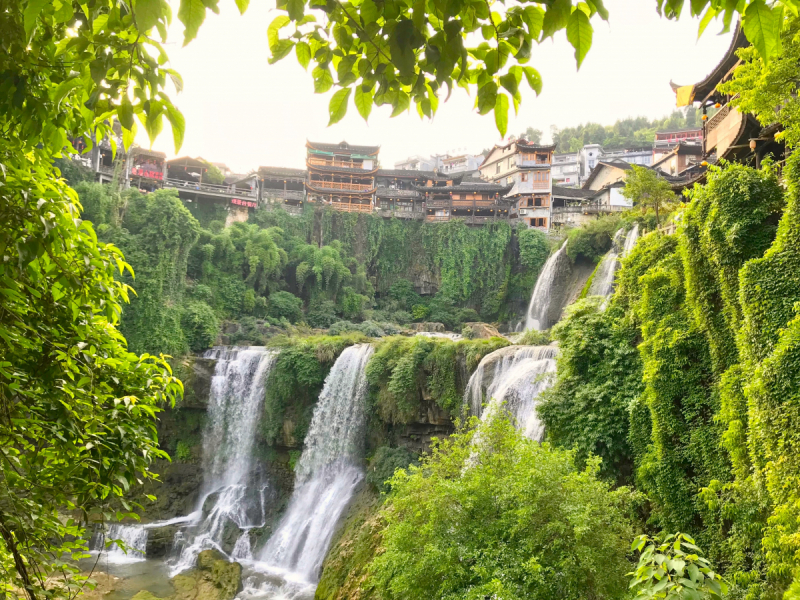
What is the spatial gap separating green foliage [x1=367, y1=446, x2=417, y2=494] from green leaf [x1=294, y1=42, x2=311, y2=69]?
15.0m

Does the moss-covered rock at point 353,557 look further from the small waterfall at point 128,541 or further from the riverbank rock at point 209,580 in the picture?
the small waterfall at point 128,541

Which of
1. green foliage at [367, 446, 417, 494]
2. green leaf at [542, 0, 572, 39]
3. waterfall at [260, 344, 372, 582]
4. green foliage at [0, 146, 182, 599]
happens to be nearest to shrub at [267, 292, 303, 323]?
waterfall at [260, 344, 372, 582]

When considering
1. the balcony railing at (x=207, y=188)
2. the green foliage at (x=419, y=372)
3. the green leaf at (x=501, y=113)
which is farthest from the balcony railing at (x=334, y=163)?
the green leaf at (x=501, y=113)

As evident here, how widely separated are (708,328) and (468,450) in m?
4.66

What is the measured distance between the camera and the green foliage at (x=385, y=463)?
52.3 ft

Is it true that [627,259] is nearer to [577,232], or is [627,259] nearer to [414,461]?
[414,461]

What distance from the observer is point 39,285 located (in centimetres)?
271

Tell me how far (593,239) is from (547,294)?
12.2ft

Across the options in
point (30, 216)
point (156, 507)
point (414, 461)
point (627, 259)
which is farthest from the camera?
point (156, 507)

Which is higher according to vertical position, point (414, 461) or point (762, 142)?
point (762, 142)

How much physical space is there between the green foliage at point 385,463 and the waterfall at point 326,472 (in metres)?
1.20

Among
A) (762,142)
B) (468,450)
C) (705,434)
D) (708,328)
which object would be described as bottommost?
(468,450)

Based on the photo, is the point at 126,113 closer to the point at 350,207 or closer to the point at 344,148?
the point at 350,207

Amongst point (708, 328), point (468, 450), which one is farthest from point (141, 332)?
point (708, 328)
